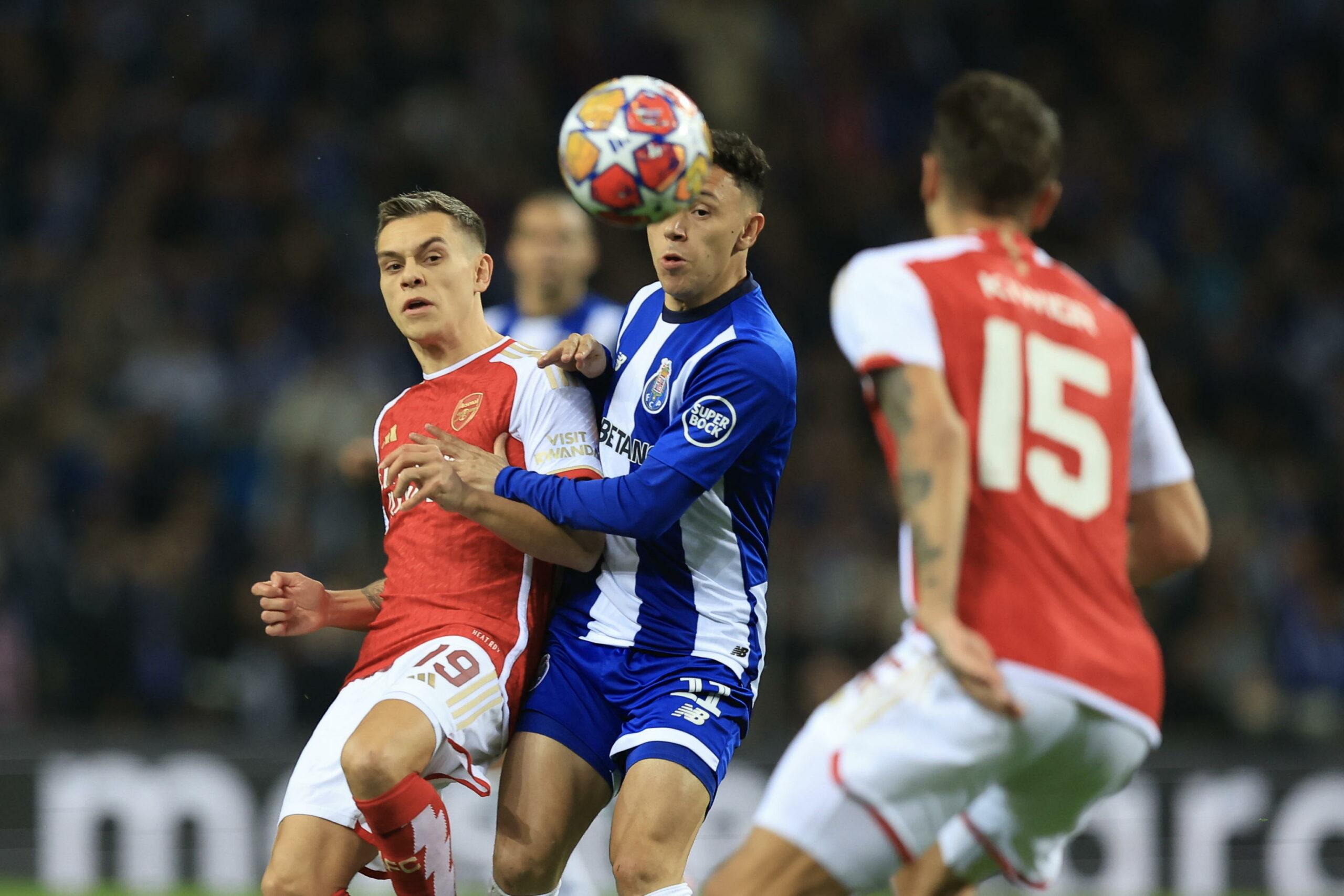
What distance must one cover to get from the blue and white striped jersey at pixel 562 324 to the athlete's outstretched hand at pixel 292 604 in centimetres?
254

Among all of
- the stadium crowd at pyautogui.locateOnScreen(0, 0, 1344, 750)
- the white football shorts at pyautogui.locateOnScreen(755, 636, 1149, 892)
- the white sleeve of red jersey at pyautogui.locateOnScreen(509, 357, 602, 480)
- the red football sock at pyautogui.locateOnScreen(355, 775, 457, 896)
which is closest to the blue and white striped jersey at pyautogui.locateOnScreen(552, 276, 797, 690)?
the white sleeve of red jersey at pyautogui.locateOnScreen(509, 357, 602, 480)

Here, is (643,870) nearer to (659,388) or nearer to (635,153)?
(659,388)

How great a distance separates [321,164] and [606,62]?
2.41 m

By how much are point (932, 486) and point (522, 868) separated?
182 cm

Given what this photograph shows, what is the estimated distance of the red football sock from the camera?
416 centimetres

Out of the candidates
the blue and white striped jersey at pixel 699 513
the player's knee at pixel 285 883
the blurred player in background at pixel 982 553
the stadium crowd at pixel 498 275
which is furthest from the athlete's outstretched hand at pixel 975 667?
the stadium crowd at pixel 498 275

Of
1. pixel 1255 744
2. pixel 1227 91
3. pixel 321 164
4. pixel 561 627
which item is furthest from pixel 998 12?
pixel 561 627

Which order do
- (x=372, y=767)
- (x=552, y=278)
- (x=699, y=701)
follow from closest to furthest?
1. (x=372, y=767)
2. (x=699, y=701)
3. (x=552, y=278)

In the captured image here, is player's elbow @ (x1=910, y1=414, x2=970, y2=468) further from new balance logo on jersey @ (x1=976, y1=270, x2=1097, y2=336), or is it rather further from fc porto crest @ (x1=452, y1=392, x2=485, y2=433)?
fc porto crest @ (x1=452, y1=392, x2=485, y2=433)

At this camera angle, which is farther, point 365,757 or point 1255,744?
point 1255,744

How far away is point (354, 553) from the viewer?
33.2 ft

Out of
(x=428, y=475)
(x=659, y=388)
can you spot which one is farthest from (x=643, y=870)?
(x=659, y=388)

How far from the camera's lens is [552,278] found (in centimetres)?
734

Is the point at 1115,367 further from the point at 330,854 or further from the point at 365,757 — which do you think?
the point at 330,854
